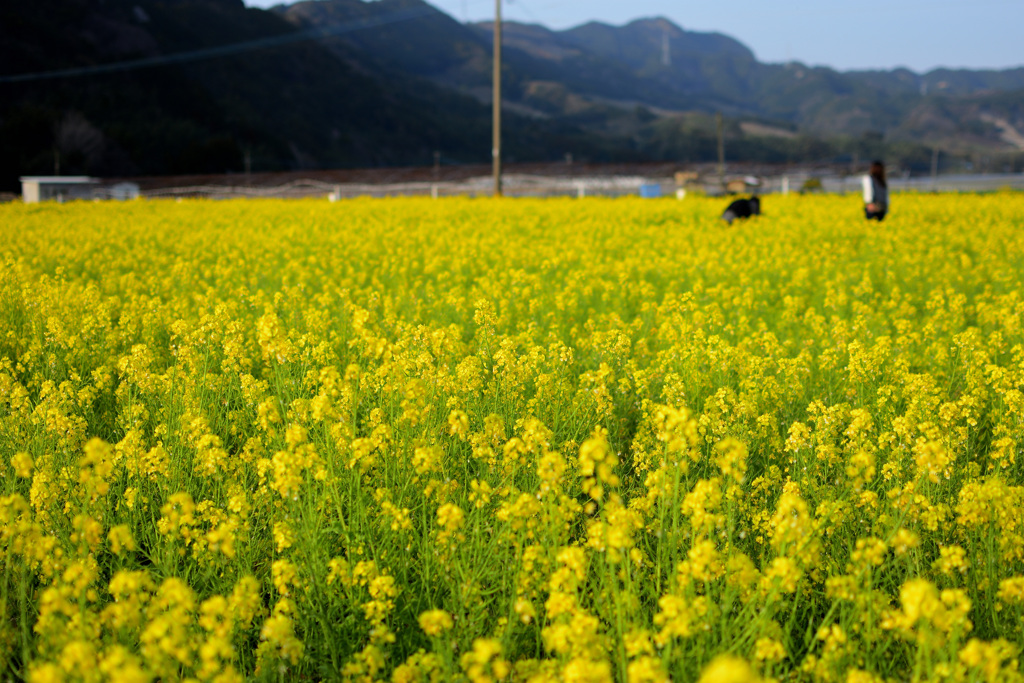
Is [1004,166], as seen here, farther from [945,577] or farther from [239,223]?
[945,577]

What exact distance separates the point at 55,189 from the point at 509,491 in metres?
33.5

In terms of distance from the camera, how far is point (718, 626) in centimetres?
251

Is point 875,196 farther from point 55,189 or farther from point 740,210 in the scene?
point 55,189

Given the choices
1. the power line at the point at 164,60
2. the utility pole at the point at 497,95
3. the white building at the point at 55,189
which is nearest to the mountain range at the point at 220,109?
the power line at the point at 164,60

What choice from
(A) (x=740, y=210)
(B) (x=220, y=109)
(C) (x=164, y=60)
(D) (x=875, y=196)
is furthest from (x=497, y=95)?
(C) (x=164, y=60)

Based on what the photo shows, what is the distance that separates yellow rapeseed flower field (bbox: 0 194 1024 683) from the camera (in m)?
2.14

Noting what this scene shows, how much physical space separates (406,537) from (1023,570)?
232 centimetres

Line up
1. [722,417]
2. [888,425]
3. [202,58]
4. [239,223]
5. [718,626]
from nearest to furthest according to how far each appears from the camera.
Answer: [718,626]
[888,425]
[722,417]
[239,223]
[202,58]

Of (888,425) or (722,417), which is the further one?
(722,417)

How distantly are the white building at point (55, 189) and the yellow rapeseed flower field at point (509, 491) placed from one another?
25.2 meters

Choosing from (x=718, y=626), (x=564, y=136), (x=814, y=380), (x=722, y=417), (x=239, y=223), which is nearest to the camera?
(x=718, y=626)

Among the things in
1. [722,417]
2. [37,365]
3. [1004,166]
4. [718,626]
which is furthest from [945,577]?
[1004,166]

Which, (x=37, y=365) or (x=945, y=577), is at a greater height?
(x=37, y=365)

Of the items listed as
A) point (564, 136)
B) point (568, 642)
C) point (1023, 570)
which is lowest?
point (1023, 570)
